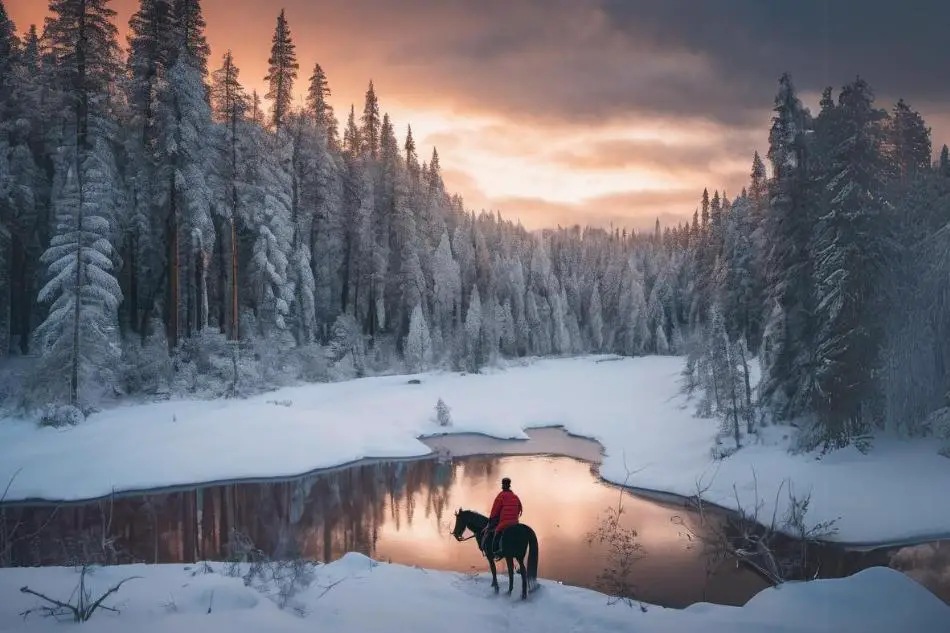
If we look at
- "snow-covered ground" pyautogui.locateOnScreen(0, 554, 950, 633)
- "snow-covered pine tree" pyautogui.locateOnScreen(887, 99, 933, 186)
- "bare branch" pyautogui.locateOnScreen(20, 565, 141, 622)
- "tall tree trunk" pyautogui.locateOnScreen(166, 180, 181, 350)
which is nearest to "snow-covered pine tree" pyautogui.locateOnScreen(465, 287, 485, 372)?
"tall tree trunk" pyautogui.locateOnScreen(166, 180, 181, 350)

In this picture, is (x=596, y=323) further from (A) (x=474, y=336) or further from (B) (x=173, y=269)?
(B) (x=173, y=269)

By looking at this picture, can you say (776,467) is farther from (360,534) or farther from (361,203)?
(361,203)

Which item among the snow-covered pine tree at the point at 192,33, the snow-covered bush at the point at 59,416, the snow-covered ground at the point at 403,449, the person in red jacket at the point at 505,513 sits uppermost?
the snow-covered pine tree at the point at 192,33

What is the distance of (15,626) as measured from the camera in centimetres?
721

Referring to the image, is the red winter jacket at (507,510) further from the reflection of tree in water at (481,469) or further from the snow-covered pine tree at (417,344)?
the snow-covered pine tree at (417,344)

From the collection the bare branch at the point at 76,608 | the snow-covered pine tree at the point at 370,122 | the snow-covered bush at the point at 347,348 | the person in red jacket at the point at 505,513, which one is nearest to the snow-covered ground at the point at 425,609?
the bare branch at the point at 76,608

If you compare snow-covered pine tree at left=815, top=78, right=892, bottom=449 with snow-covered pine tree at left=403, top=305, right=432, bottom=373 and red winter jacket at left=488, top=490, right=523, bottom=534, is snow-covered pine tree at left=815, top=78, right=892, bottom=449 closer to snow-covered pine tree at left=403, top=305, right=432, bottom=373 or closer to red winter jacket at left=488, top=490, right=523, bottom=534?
red winter jacket at left=488, top=490, right=523, bottom=534

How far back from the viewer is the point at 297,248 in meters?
44.5

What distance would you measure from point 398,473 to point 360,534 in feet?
26.4

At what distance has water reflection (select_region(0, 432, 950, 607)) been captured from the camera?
47.5 ft

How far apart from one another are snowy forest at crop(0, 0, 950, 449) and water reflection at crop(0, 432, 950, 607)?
24.9 ft

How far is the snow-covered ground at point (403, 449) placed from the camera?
18.5m

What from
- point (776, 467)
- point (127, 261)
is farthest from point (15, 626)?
point (127, 261)

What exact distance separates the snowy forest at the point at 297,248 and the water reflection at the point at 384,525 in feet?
24.9
